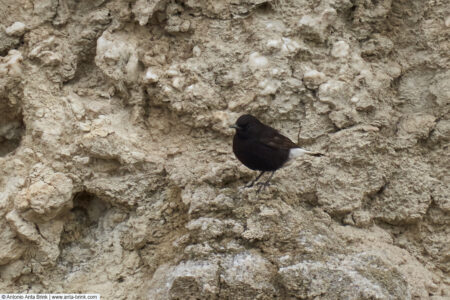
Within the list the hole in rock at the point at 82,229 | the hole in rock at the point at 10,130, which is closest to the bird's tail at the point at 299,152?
the hole in rock at the point at 82,229

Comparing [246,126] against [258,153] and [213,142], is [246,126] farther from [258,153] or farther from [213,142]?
[213,142]

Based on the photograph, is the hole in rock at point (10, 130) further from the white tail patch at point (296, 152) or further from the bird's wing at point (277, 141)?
the white tail patch at point (296, 152)

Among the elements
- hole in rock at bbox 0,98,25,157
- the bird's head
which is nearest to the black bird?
the bird's head

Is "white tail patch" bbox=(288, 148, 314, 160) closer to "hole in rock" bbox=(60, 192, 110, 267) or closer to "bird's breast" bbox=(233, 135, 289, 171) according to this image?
"bird's breast" bbox=(233, 135, 289, 171)

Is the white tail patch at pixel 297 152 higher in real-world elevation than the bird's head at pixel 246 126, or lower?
lower

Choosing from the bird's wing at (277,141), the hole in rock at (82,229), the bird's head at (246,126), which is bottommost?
the hole in rock at (82,229)

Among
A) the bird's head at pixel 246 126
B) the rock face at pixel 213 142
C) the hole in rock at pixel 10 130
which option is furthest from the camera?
the hole in rock at pixel 10 130

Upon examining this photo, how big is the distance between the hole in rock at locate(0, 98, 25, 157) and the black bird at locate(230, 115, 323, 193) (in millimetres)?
1959

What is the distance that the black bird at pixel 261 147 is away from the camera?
496 cm

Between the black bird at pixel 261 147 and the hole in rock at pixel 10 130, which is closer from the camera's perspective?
the black bird at pixel 261 147

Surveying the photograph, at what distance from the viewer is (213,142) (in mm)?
5289

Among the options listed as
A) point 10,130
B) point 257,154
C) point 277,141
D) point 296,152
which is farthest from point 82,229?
point 296,152

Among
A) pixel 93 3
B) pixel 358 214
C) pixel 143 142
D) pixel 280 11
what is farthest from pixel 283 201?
pixel 93 3

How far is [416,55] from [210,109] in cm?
189
